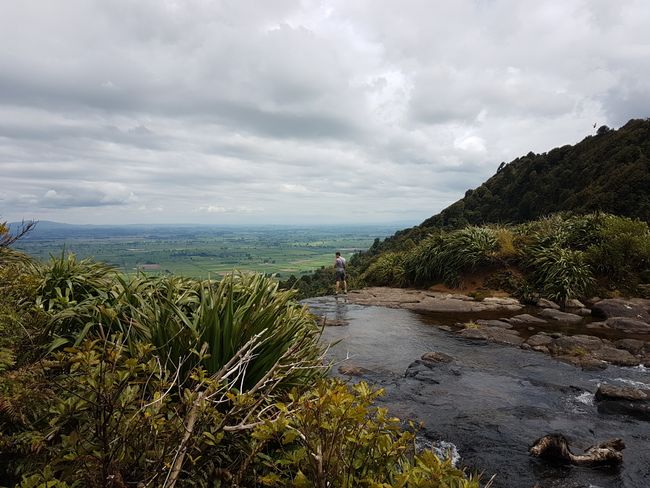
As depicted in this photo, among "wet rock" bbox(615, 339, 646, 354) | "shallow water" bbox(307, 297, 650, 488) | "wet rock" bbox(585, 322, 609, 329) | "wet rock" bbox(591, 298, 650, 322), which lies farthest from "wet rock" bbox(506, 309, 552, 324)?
"shallow water" bbox(307, 297, 650, 488)

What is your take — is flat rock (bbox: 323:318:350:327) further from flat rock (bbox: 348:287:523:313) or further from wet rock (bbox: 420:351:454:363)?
wet rock (bbox: 420:351:454:363)

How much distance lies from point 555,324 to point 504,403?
5621 millimetres

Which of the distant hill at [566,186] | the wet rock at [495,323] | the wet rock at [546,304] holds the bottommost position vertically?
the wet rock at [495,323]

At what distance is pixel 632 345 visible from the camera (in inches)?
337

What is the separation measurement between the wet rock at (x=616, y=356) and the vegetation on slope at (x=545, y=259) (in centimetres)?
460

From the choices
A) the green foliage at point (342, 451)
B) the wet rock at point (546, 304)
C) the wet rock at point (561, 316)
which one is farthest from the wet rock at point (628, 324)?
the green foliage at point (342, 451)

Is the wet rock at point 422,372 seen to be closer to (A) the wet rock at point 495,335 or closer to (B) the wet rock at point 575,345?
(A) the wet rock at point 495,335

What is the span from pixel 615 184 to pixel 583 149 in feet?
39.3

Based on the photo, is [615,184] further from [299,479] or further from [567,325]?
[299,479]

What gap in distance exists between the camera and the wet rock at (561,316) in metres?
10.9

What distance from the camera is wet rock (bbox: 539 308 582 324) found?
10.9m

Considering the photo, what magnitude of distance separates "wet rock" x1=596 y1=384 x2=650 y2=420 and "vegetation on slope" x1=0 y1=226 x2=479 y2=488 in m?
4.47

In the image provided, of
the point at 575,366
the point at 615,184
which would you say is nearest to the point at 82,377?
the point at 575,366

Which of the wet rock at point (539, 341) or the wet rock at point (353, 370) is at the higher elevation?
the wet rock at point (539, 341)
